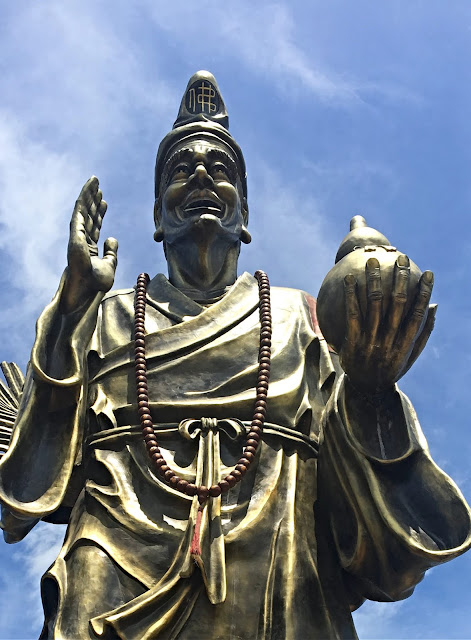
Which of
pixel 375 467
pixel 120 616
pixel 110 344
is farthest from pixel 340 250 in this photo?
pixel 120 616

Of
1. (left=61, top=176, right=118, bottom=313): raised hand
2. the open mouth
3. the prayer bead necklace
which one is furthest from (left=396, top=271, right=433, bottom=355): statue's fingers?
the open mouth

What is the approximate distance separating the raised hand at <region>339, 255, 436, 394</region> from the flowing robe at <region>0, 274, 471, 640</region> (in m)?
0.51

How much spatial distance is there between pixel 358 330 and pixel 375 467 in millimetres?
1071

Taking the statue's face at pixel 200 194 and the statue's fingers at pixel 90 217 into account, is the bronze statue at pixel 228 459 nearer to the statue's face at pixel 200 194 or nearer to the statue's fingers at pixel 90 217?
the statue's fingers at pixel 90 217

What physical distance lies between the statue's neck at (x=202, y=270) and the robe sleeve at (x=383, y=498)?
6.52ft

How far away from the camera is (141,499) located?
7215 mm

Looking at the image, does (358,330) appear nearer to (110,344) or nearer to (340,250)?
(340,250)

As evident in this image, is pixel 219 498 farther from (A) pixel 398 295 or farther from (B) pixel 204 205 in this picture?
(B) pixel 204 205

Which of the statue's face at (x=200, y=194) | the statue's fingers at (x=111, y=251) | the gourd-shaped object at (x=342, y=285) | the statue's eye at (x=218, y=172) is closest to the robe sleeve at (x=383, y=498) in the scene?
the gourd-shaped object at (x=342, y=285)

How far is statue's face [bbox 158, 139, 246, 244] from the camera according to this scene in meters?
8.97

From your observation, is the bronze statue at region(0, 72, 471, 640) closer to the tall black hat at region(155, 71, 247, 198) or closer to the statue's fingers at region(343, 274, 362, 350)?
the statue's fingers at region(343, 274, 362, 350)

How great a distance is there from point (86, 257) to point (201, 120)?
2.66 m

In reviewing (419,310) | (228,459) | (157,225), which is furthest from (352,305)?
(157,225)

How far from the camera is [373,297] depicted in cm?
645
